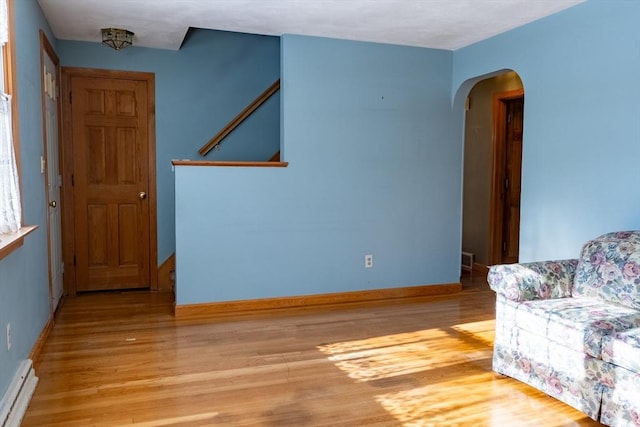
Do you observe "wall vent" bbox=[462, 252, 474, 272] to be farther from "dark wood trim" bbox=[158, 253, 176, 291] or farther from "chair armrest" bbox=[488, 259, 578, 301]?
"dark wood trim" bbox=[158, 253, 176, 291]

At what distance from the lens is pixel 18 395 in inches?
90.9

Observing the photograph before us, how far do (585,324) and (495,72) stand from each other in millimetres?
2474

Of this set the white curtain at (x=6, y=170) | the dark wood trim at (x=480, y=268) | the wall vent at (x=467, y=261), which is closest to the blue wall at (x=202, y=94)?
the white curtain at (x=6, y=170)

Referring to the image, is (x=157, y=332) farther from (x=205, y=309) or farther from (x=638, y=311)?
(x=638, y=311)

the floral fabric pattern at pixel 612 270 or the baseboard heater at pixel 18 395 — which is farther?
the floral fabric pattern at pixel 612 270

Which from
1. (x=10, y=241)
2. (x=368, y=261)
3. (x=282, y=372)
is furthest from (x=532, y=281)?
(x=10, y=241)

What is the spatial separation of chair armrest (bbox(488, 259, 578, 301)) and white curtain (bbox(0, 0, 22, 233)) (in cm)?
248

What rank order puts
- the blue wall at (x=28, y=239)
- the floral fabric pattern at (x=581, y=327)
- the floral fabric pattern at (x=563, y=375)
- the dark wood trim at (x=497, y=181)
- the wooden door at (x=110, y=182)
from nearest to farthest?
the floral fabric pattern at (x=581, y=327) < the floral fabric pattern at (x=563, y=375) < the blue wall at (x=28, y=239) < the wooden door at (x=110, y=182) < the dark wood trim at (x=497, y=181)

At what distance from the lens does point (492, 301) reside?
439cm

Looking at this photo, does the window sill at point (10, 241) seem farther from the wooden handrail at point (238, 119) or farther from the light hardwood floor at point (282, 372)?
the wooden handrail at point (238, 119)

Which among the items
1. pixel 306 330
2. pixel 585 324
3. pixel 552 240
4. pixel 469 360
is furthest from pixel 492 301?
pixel 585 324

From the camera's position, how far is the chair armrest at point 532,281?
271 centimetres

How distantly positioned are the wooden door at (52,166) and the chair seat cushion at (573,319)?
3188 mm

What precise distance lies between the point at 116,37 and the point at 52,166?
1.15 metres
